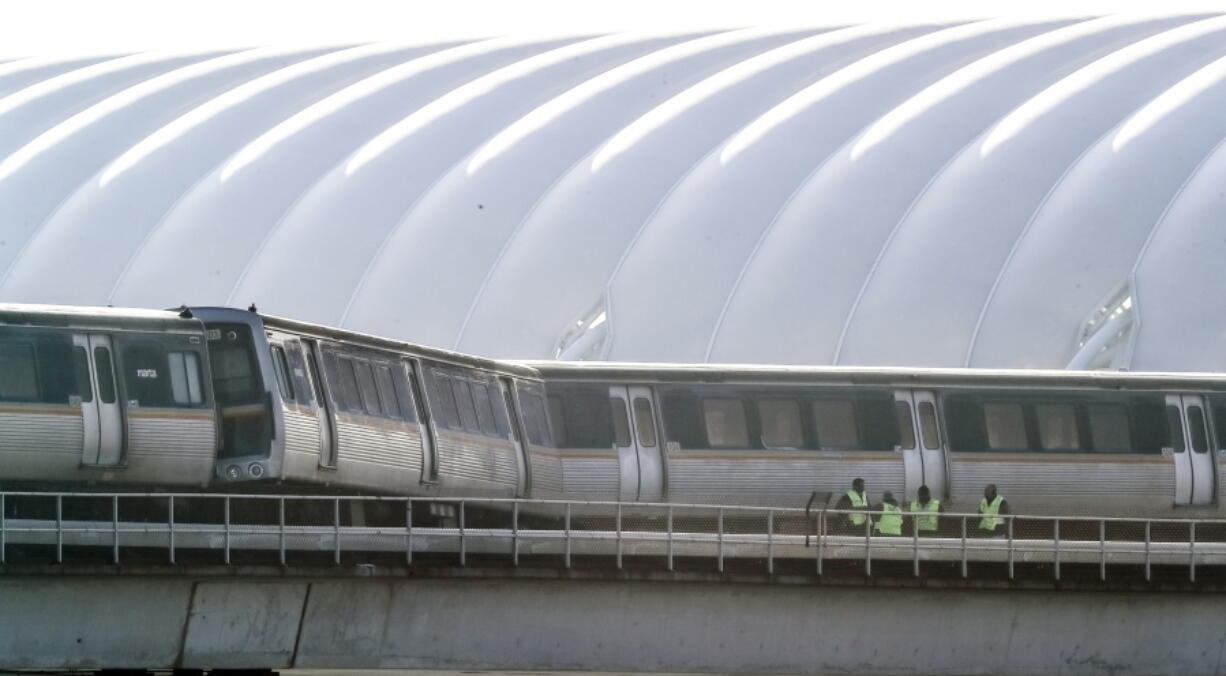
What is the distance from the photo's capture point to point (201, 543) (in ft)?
85.8

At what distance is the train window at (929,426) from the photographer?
36.1 metres

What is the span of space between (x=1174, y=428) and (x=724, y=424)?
819 centimetres

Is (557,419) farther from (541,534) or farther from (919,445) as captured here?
(541,534)

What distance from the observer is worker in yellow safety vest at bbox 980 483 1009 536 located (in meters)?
31.5

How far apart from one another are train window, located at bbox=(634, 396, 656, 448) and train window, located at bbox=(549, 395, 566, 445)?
123 centimetres

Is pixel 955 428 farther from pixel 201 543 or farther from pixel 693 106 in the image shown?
pixel 693 106

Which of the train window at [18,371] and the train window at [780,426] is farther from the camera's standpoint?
the train window at [780,426]

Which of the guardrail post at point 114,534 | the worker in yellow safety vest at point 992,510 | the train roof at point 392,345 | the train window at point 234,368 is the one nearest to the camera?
the guardrail post at point 114,534

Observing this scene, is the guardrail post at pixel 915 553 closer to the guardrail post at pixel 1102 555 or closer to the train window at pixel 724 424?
the guardrail post at pixel 1102 555

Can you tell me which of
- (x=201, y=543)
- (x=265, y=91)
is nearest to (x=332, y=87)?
(x=265, y=91)

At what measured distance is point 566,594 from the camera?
27.3 m

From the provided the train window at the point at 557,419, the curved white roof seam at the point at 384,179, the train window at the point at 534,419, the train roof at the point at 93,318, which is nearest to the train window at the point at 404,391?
the train window at the point at 534,419

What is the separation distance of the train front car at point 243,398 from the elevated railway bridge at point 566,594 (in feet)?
1.95

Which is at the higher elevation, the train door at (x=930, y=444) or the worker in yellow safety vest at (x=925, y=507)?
the train door at (x=930, y=444)
